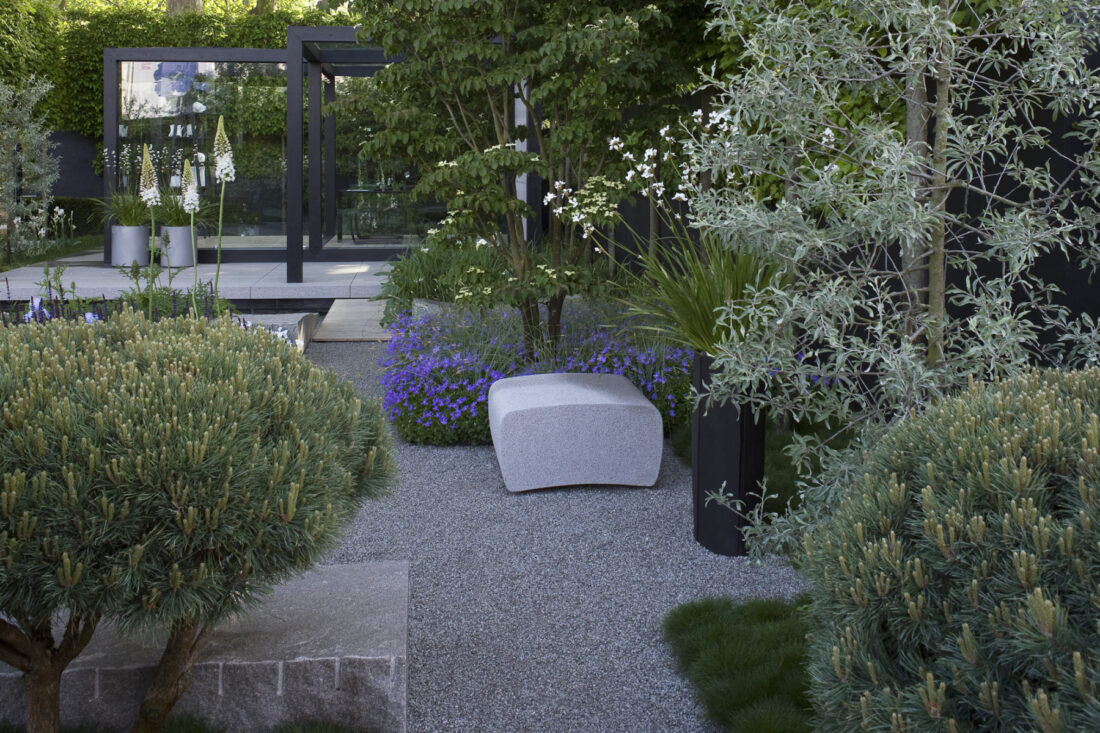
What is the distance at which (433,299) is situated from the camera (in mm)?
8008

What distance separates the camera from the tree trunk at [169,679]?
93.7 inches

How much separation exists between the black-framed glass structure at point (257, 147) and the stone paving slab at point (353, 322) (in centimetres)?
191

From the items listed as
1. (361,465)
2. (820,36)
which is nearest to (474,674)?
(361,465)

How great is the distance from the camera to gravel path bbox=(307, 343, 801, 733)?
292cm

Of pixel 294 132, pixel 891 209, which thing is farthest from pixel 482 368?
pixel 294 132

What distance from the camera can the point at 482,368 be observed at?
19.6 feet

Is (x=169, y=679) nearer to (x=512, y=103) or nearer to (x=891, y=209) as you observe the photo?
(x=891, y=209)

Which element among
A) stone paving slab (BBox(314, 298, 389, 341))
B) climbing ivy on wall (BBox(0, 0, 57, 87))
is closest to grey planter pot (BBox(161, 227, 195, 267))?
stone paving slab (BBox(314, 298, 389, 341))

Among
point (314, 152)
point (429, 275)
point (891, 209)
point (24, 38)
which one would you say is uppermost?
point (24, 38)

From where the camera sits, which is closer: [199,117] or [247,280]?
[247,280]

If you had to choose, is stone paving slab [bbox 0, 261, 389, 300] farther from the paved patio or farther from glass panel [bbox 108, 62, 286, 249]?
glass panel [bbox 108, 62, 286, 249]

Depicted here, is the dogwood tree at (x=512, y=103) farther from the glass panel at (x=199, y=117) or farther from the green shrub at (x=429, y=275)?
the glass panel at (x=199, y=117)

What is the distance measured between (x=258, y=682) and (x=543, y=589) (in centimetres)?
138

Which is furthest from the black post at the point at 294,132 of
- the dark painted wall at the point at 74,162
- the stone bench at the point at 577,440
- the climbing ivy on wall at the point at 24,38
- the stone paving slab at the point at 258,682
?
the stone paving slab at the point at 258,682
